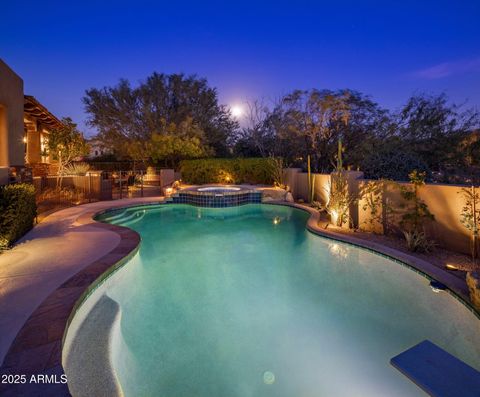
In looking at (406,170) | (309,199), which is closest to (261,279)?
(406,170)

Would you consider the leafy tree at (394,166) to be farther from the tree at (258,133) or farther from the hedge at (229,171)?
the tree at (258,133)

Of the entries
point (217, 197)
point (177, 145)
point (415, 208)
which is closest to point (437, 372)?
point (415, 208)

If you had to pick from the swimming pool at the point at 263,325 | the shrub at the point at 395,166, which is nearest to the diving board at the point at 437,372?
the swimming pool at the point at 263,325

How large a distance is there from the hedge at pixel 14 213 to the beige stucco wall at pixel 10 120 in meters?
1.52

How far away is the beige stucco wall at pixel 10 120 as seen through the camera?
23.5 feet

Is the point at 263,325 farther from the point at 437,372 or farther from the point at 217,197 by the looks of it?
the point at 217,197

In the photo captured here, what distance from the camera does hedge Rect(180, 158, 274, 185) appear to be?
52.5ft

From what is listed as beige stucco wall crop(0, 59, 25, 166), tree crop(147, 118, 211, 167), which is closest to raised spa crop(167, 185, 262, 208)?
beige stucco wall crop(0, 59, 25, 166)

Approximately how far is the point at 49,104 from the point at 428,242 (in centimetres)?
9734

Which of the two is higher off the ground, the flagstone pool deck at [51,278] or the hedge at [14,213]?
the hedge at [14,213]

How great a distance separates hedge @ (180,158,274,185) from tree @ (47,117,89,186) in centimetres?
671

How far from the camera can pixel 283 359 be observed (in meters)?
3.23

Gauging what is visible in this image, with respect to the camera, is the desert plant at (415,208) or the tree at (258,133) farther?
the tree at (258,133)

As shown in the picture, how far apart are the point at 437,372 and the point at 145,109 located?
78.5 ft
